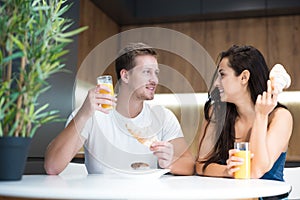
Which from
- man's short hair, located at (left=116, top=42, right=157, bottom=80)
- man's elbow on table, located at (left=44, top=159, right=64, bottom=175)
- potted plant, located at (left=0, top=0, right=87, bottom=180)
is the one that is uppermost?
man's short hair, located at (left=116, top=42, right=157, bottom=80)

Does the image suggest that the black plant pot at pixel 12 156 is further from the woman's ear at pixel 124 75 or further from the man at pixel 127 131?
the woman's ear at pixel 124 75

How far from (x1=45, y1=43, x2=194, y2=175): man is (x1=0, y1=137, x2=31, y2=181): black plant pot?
0.33 meters

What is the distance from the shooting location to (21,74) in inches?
36.8

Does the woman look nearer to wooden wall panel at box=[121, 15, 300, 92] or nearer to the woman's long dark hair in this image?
the woman's long dark hair

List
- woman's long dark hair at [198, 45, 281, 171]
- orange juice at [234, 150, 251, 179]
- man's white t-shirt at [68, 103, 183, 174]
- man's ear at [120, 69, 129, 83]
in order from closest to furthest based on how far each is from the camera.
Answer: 1. orange juice at [234, 150, 251, 179]
2. man's white t-shirt at [68, 103, 183, 174]
3. woman's long dark hair at [198, 45, 281, 171]
4. man's ear at [120, 69, 129, 83]

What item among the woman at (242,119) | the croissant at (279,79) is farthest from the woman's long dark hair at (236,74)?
the croissant at (279,79)

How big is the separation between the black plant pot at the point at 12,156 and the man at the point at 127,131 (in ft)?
1.09

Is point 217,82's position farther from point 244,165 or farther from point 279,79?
point 244,165

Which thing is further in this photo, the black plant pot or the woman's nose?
the woman's nose

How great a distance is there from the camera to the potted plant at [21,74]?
919mm

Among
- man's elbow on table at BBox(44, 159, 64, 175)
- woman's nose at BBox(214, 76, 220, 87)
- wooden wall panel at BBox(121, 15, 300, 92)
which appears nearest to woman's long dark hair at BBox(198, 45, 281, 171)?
woman's nose at BBox(214, 76, 220, 87)

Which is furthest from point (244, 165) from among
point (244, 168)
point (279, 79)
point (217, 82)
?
point (217, 82)

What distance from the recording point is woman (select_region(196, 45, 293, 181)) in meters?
1.45

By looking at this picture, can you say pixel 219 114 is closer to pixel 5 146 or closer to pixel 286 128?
pixel 286 128
